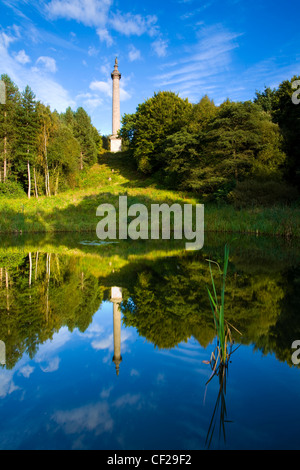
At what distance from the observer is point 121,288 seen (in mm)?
5305

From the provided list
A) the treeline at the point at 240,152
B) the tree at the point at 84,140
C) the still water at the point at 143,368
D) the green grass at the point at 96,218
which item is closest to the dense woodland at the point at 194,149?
the treeline at the point at 240,152

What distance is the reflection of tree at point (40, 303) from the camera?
302 cm

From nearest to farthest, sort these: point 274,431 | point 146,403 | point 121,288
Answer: point 274,431
point 146,403
point 121,288

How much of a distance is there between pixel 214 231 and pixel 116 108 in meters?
37.4

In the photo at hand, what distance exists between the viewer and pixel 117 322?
11.8 feet

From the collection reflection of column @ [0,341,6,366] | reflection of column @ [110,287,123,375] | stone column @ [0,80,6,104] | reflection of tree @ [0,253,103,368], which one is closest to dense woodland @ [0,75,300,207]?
stone column @ [0,80,6,104]

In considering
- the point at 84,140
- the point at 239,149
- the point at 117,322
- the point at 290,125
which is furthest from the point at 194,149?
the point at 117,322

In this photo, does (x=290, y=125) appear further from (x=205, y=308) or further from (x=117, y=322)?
(x=117, y=322)

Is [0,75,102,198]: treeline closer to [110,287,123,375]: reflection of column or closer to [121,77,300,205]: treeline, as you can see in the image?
[121,77,300,205]: treeline

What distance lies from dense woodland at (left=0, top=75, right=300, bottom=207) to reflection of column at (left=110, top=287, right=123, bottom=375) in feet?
47.0

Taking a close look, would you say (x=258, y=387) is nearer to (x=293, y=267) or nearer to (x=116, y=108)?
(x=293, y=267)

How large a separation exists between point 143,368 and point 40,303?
2.27 meters

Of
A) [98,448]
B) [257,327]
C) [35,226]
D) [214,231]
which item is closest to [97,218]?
[35,226]

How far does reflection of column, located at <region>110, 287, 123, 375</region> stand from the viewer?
2732 mm
